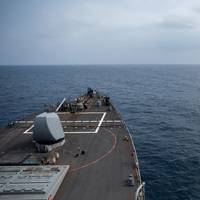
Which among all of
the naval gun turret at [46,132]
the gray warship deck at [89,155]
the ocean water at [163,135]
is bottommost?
the ocean water at [163,135]

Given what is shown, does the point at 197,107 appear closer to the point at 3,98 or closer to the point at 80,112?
the point at 80,112

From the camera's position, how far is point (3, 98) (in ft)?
378

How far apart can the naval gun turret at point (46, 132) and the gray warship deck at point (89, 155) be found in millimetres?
1290

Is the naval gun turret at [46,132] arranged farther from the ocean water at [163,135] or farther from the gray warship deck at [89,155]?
the ocean water at [163,135]

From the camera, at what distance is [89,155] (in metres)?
35.0

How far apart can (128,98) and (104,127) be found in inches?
2694

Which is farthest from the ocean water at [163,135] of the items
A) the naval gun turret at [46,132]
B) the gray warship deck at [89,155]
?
the naval gun turret at [46,132]

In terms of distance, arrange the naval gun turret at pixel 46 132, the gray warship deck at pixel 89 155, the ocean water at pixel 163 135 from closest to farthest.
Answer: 1. the gray warship deck at pixel 89 155
2. the naval gun turret at pixel 46 132
3. the ocean water at pixel 163 135

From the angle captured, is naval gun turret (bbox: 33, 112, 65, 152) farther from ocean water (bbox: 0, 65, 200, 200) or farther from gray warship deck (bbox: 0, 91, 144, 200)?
ocean water (bbox: 0, 65, 200, 200)

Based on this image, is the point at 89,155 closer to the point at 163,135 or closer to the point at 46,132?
the point at 46,132

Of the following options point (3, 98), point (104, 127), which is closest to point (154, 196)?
point (104, 127)

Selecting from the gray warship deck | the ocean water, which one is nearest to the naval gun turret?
the gray warship deck

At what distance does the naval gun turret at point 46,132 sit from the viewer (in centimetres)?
3553

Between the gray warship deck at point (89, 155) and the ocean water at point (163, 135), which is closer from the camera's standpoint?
the gray warship deck at point (89, 155)
